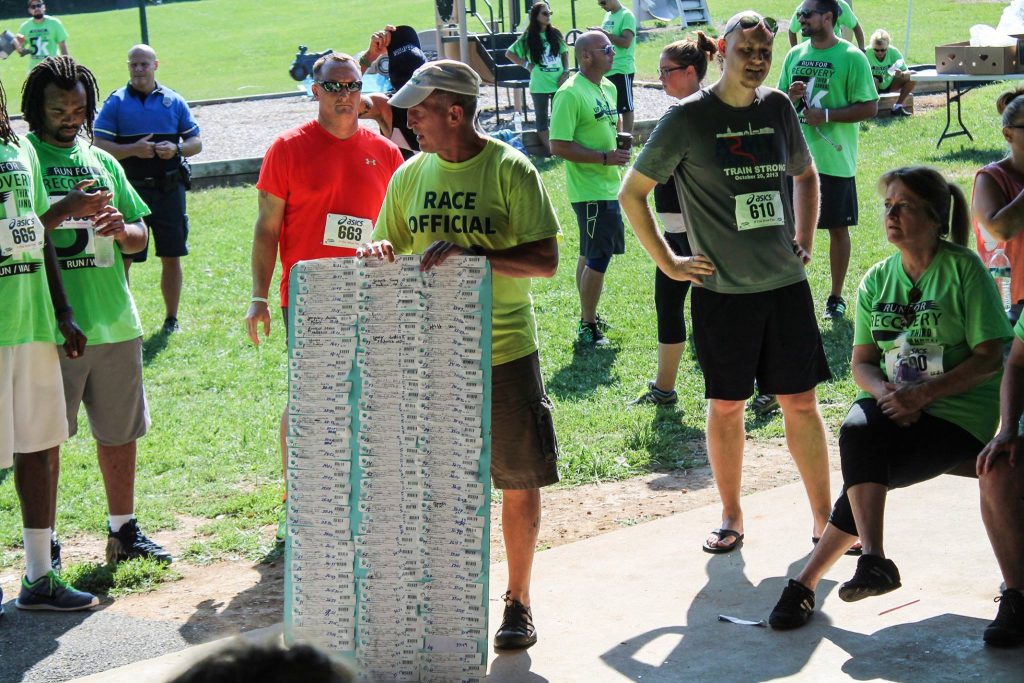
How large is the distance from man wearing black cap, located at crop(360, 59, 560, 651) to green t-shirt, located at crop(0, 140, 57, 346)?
1.49 m

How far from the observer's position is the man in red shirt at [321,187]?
5.51 metres

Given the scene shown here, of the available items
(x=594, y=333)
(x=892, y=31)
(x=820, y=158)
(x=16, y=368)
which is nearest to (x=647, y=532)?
(x=16, y=368)

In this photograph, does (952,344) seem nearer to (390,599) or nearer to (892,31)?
(390,599)

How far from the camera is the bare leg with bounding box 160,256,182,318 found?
33.6 ft

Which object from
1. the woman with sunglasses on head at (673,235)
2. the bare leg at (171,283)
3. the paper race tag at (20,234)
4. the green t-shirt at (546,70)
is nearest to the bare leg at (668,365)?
the woman with sunglasses on head at (673,235)

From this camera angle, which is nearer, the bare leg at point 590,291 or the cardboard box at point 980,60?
the bare leg at point 590,291

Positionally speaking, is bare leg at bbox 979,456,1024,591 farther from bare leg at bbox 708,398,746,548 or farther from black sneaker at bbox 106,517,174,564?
black sneaker at bbox 106,517,174,564

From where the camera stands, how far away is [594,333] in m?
9.17

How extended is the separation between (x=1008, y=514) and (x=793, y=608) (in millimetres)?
800

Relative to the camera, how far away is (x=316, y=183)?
5.52m

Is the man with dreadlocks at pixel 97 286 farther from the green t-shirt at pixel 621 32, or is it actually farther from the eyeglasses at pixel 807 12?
the green t-shirt at pixel 621 32

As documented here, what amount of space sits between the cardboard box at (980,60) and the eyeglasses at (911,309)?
11110 mm

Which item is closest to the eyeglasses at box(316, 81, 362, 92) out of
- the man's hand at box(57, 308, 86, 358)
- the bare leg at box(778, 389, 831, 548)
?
the man's hand at box(57, 308, 86, 358)

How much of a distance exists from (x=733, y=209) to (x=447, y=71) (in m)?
1.39
